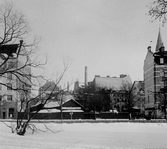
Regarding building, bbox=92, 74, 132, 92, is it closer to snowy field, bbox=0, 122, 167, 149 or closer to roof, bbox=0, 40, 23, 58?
snowy field, bbox=0, 122, 167, 149

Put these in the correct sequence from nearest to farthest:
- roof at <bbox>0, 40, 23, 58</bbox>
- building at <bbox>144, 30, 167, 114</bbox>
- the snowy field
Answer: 1. the snowy field
2. roof at <bbox>0, 40, 23, 58</bbox>
3. building at <bbox>144, 30, 167, 114</bbox>

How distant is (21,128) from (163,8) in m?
17.5

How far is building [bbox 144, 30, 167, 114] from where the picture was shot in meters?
64.7

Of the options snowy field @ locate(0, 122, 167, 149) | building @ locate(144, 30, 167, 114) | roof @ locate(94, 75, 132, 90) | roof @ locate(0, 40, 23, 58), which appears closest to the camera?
snowy field @ locate(0, 122, 167, 149)

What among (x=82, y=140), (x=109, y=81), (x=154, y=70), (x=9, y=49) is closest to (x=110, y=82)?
(x=109, y=81)

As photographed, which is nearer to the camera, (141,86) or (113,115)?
(113,115)

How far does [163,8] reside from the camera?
10.5 meters

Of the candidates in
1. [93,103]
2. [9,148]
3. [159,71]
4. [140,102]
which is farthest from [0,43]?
[140,102]

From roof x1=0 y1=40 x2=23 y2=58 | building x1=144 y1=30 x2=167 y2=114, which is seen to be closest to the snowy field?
roof x1=0 y1=40 x2=23 y2=58

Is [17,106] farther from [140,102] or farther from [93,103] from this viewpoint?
[140,102]

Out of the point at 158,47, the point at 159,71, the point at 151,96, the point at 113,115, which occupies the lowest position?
the point at 113,115

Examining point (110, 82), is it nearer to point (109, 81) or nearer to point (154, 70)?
point (109, 81)

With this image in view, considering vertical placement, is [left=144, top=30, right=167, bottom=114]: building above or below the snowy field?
above

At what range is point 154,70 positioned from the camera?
2562 inches
